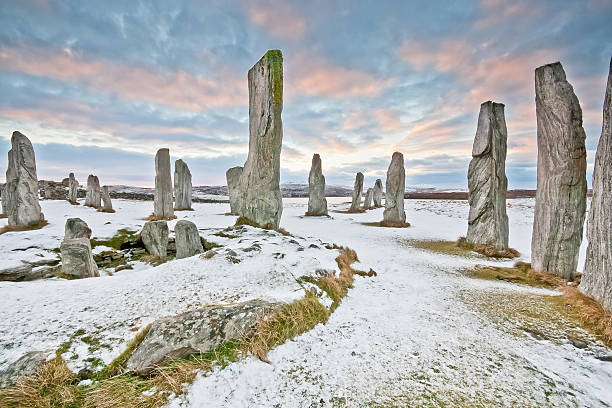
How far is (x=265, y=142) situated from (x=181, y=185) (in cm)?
1352

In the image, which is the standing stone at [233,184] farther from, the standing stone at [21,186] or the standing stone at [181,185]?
the standing stone at [21,186]

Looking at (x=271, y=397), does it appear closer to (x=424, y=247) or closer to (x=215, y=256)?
(x=215, y=256)

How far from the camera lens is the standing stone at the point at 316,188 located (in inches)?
850

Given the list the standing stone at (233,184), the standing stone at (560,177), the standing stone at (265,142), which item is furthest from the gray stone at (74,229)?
the standing stone at (560,177)

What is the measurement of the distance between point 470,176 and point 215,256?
10484 mm

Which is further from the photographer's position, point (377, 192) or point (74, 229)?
point (377, 192)

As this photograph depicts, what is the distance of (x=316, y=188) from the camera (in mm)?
21688

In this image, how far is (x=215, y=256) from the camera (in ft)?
20.8

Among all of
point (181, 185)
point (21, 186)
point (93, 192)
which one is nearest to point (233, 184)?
point (181, 185)

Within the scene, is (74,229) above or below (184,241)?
above

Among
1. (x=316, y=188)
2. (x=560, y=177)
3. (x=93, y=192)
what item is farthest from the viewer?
(x=316, y=188)

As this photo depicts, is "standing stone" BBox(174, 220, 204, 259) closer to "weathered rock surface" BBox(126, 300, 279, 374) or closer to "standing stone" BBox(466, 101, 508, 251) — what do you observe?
"weathered rock surface" BBox(126, 300, 279, 374)

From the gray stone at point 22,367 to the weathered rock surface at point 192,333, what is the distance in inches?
33.3

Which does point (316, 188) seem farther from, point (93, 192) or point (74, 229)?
point (93, 192)
